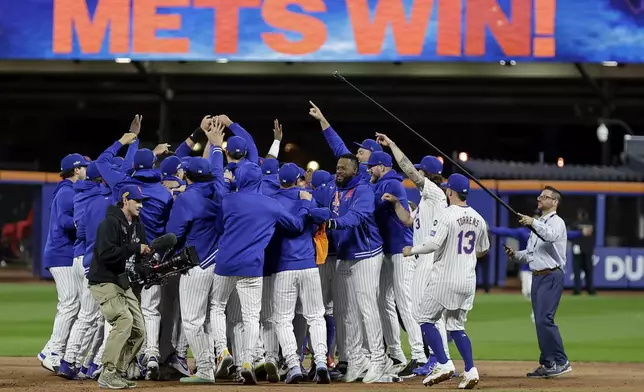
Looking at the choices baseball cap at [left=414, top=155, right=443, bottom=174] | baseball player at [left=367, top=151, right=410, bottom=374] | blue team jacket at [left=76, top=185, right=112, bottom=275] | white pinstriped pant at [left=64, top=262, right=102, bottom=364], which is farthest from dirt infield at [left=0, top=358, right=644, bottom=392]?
baseball cap at [left=414, top=155, right=443, bottom=174]

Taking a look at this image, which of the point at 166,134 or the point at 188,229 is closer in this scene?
the point at 188,229

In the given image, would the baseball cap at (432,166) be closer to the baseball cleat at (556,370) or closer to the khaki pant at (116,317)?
the baseball cleat at (556,370)

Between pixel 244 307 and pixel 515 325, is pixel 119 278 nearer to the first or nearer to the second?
pixel 244 307

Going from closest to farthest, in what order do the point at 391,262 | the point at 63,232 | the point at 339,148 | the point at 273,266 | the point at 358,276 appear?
the point at 273,266, the point at 358,276, the point at 391,262, the point at 339,148, the point at 63,232

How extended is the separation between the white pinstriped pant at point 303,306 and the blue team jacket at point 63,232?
8.18 ft

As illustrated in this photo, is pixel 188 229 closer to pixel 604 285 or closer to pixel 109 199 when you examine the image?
pixel 109 199

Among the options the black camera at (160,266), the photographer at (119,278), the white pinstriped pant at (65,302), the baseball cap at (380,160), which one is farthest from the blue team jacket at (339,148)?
the white pinstriped pant at (65,302)

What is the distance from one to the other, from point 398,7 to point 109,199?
18311 millimetres

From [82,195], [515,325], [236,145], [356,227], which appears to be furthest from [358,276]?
[515,325]

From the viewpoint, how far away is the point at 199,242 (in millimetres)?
11914

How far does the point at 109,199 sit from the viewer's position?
12375mm

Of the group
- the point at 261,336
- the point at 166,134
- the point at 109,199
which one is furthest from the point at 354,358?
the point at 166,134

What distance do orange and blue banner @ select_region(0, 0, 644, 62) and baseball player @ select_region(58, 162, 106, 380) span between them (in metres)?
17.7

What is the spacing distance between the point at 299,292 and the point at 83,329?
2267 millimetres
